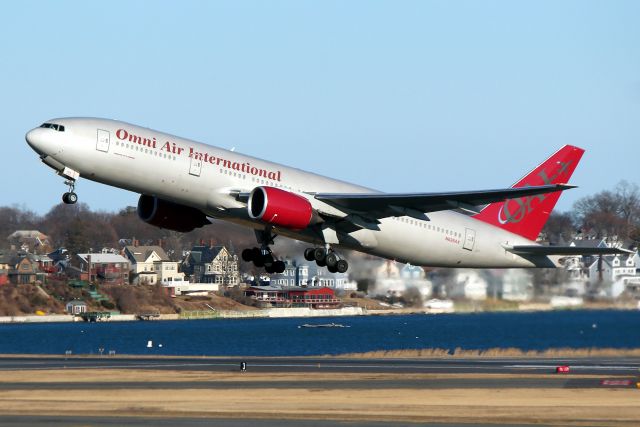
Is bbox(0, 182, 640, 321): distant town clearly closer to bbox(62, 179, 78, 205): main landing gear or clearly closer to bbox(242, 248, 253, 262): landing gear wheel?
bbox(242, 248, 253, 262): landing gear wheel

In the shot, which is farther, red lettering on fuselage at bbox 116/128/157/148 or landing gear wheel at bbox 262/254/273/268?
landing gear wheel at bbox 262/254/273/268

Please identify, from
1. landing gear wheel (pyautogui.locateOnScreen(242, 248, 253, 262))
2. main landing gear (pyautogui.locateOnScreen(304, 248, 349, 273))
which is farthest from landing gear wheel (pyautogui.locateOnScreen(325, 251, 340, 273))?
landing gear wheel (pyautogui.locateOnScreen(242, 248, 253, 262))

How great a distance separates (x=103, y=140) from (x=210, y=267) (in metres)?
113

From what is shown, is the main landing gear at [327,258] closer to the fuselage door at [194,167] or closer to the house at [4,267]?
the fuselage door at [194,167]

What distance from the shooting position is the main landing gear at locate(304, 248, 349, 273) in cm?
4809

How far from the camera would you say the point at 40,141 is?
1677 inches

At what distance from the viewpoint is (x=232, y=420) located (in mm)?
35375

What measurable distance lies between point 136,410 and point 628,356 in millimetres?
36637

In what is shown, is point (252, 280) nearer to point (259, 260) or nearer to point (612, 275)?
point (612, 275)

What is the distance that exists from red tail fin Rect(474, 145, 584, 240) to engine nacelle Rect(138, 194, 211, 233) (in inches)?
517

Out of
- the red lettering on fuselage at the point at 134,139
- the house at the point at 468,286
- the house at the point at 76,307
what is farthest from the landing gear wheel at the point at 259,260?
the house at the point at 76,307

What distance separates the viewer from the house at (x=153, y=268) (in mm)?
166000

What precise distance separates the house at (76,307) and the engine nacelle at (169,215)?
371 feet

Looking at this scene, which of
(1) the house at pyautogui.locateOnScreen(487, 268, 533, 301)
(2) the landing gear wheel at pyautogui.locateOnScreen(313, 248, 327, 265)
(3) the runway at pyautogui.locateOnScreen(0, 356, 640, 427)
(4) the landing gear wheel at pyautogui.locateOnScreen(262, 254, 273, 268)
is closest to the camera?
(3) the runway at pyautogui.locateOnScreen(0, 356, 640, 427)
